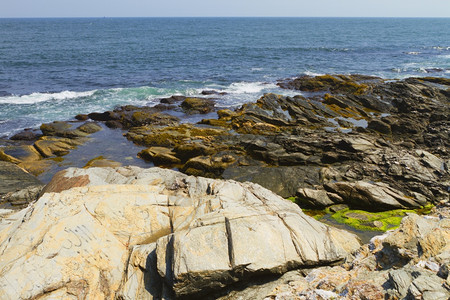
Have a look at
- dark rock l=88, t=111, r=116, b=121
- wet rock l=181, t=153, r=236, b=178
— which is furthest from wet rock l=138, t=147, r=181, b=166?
dark rock l=88, t=111, r=116, b=121

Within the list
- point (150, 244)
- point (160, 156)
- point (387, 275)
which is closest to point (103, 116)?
point (160, 156)

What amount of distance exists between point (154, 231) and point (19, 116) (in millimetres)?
34424

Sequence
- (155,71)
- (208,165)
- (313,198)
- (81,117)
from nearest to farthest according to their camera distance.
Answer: (313,198), (208,165), (81,117), (155,71)

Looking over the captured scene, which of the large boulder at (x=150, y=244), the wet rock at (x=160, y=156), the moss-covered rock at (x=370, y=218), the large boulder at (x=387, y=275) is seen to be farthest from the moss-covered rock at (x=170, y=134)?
the large boulder at (x=387, y=275)

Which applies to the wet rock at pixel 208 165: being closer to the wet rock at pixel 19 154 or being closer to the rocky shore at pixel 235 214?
the rocky shore at pixel 235 214

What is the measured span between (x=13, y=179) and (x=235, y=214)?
19538 mm

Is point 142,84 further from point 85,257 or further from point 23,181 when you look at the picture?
point 85,257

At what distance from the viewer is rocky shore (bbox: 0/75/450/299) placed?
32.6 feet

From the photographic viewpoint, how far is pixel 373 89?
1758 inches

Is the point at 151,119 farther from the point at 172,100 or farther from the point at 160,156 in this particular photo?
the point at 160,156

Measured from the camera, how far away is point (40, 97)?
4594cm

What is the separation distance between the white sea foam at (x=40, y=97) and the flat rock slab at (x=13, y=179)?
22.4 m

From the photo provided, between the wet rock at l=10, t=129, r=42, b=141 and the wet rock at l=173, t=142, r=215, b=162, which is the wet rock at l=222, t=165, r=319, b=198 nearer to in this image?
the wet rock at l=173, t=142, r=215, b=162

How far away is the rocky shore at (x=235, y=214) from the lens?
994 centimetres
